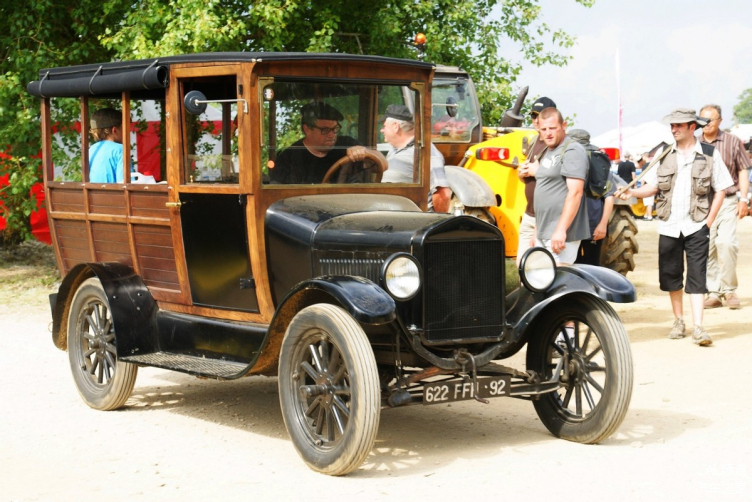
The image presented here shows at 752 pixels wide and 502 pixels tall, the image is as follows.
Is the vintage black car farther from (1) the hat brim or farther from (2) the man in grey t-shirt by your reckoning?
(1) the hat brim

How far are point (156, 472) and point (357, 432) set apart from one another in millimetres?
1021

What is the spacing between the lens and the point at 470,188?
10336 millimetres

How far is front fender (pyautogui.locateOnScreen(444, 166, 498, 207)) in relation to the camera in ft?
33.6

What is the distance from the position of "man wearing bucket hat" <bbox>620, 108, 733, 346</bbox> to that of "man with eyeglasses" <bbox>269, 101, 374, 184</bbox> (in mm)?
3338

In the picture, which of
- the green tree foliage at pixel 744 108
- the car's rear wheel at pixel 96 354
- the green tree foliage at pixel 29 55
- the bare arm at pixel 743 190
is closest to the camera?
the car's rear wheel at pixel 96 354

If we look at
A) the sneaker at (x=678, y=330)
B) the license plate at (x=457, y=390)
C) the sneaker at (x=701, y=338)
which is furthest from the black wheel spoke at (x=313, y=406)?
the sneaker at (x=678, y=330)

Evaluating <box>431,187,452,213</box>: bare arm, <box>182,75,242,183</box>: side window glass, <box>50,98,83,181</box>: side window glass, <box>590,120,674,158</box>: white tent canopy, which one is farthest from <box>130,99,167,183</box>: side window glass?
<box>590,120,674,158</box>: white tent canopy

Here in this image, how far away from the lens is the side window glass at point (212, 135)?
584 cm

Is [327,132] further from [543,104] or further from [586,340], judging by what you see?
[543,104]

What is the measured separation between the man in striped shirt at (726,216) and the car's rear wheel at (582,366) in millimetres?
4527

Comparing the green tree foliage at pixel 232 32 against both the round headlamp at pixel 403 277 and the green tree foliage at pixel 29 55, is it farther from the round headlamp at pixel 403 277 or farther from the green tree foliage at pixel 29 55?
the round headlamp at pixel 403 277

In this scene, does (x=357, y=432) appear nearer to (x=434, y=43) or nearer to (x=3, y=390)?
(x=3, y=390)

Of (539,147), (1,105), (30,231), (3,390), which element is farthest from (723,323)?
(30,231)

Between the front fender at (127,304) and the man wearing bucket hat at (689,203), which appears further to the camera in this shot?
the man wearing bucket hat at (689,203)
